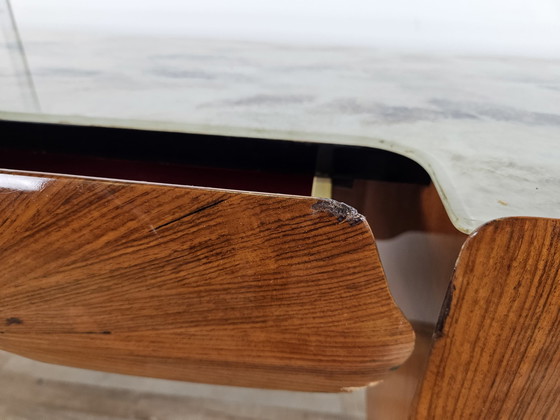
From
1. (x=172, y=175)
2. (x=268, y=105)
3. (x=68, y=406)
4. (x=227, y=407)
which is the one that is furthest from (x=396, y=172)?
(x=68, y=406)

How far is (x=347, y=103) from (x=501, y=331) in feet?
0.89

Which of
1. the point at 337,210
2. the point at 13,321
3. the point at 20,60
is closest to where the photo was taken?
the point at 337,210

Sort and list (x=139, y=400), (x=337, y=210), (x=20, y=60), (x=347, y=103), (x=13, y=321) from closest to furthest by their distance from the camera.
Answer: (x=337, y=210) < (x=13, y=321) < (x=347, y=103) < (x=20, y=60) < (x=139, y=400)

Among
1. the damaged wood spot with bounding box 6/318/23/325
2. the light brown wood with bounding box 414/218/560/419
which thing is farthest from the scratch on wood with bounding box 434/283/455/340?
the damaged wood spot with bounding box 6/318/23/325

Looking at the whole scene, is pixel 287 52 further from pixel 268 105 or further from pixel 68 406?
pixel 68 406

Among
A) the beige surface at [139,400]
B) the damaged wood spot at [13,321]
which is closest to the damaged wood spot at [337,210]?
the damaged wood spot at [13,321]

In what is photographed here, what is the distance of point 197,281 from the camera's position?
1.09 ft

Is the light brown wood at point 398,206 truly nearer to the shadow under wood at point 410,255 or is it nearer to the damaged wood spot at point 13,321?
the shadow under wood at point 410,255

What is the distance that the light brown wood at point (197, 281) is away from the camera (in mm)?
293

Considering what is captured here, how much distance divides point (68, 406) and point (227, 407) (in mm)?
280

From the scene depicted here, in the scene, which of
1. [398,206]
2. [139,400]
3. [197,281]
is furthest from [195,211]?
[139,400]

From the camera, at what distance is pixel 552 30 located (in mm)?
906

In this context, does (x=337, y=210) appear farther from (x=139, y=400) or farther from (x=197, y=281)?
(x=139, y=400)

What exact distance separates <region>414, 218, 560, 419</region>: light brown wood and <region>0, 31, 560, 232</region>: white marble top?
28mm
